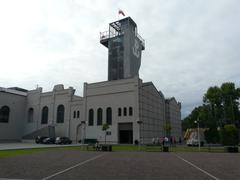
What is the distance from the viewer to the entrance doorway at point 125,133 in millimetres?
47566

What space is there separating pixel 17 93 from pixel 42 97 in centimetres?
772

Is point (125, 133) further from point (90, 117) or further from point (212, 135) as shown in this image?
point (212, 135)

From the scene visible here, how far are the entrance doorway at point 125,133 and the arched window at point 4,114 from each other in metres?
31.5

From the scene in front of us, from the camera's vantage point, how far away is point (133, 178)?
911cm

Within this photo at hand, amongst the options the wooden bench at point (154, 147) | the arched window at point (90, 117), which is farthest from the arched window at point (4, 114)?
the wooden bench at point (154, 147)

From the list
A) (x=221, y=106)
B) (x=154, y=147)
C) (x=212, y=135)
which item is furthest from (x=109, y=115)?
(x=221, y=106)

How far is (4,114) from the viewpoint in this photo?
58812mm

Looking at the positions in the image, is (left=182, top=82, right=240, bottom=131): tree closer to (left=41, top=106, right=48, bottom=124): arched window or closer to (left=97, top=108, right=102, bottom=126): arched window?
(left=97, top=108, right=102, bottom=126): arched window

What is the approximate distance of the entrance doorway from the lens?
1873 inches

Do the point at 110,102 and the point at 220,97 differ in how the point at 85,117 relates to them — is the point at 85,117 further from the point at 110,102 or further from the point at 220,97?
the point at 220,97

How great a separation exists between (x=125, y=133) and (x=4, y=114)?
1304 inches

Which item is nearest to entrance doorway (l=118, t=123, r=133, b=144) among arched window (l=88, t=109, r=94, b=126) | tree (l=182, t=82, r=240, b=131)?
arched window (l=88, t=109, r=94, b=126)

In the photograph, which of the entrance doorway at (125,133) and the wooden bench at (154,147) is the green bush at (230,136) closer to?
the wooden bench at (154,147)

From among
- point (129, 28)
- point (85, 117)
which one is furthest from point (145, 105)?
point (129, 28)
